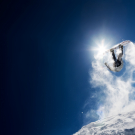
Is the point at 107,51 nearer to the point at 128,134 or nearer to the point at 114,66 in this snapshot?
the point at 114,66

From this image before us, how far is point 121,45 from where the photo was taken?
9.67 metres

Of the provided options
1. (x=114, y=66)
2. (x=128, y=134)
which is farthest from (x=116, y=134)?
(x=114, y=66)

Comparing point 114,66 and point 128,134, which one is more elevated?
point 114,66

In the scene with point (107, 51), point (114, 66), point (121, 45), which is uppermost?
point (107, 51)

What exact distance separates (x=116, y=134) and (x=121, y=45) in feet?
769

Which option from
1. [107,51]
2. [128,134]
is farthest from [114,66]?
[128,134]

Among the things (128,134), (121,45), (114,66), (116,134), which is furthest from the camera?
(116,134)

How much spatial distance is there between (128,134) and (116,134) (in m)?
21.9

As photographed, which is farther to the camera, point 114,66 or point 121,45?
point 114,66

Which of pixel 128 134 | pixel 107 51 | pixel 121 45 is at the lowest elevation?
pixel 128 134

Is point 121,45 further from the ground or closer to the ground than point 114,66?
further from the ground

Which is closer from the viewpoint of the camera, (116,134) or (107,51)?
(107,51)

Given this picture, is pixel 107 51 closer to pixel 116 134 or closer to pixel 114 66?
pixel 114 66

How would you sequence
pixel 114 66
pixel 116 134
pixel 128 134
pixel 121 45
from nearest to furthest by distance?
1. pixel 121 45
2. pixel 114 66
3. pixel 128 134
4. pixel 116 134
